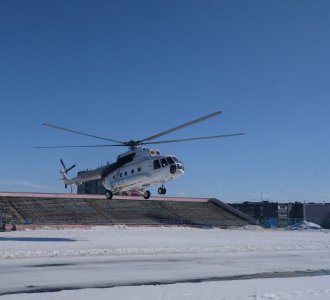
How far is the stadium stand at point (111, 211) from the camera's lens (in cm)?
5856

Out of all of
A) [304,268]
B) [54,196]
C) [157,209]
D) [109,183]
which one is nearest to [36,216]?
[54,196]

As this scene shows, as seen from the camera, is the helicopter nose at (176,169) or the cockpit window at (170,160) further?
the cockpit window at (170,160)

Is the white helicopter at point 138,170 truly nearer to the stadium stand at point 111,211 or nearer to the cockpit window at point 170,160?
the cockpit window at point 170,160

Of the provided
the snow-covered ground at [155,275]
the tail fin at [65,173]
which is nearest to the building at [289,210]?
the tail fin at [65,173]

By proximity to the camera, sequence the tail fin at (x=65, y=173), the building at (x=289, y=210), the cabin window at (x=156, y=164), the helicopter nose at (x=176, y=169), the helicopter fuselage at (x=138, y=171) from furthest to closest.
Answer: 1. the building at (x=289, y=210)
2. the tail fin at (x=65, y=173)
3. the cabin window at (x=156, y=164)
4. the helicopter fuselage at (x=138, y=171)
5. the helicopter nose at (x=176, y=169)

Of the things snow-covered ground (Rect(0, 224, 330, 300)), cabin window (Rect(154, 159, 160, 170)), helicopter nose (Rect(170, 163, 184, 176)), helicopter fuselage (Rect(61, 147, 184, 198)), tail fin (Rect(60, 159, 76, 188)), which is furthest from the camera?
tail fin (Rect(60, 159, 76, 188))

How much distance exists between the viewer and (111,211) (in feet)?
221

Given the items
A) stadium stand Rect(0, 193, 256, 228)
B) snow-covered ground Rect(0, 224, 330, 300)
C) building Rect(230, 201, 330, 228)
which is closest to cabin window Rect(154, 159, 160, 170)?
snow-covered ground Rect(0, 224, 330, 300)

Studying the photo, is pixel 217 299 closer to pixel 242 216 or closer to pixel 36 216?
pixel 36 216

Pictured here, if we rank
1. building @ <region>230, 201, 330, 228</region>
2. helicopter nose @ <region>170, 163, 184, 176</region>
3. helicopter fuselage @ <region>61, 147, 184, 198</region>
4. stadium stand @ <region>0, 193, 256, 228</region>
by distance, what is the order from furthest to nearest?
building @ <region>230, 201, 330, 228</region> < stadium stand @ <region>0, 193, 256, 228</region> < helicopter fuselage @ <region>61, 147, 184, 198</region> < helicopter nose @ <region>170, 163, 184, 176</region>

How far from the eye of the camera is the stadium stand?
192 feet

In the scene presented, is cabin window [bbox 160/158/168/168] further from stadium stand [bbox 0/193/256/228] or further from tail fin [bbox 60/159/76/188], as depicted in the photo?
stadium stand [bbox 0/193/256/228]

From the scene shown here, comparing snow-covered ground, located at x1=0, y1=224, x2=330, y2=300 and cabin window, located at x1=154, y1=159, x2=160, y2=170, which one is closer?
snow-covered ground, located at x1=0, y1=224, x2=330, y2=300

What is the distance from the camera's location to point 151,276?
54.1 feet
